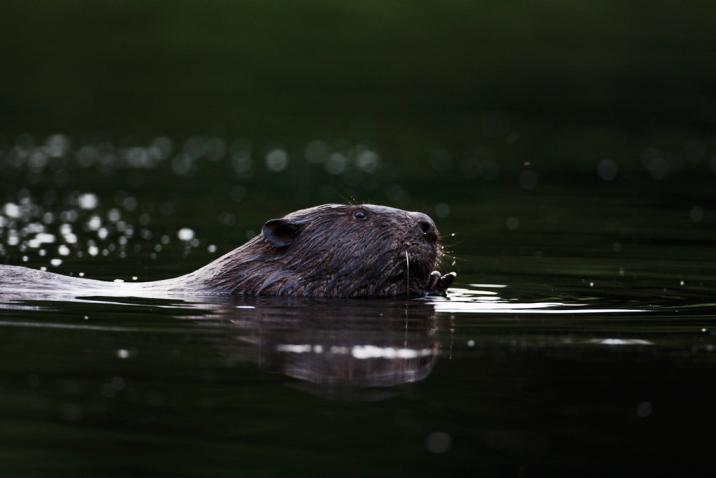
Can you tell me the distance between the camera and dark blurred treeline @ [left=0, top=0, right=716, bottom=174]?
3114 centimetres

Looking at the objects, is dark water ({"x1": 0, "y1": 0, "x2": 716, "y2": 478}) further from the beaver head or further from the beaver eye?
the beaver eye

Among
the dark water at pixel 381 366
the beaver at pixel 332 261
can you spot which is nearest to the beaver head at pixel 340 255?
the beaver at pixel 332 261

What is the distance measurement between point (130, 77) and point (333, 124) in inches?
330

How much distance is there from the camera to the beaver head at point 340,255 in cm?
1193

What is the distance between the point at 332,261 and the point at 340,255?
0.09 m

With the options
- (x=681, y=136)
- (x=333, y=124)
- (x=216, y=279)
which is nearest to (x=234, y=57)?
(x=333, y=124)

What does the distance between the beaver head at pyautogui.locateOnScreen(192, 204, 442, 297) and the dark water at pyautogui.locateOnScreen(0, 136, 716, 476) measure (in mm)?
245

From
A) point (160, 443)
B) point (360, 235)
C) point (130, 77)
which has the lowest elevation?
point (160, 443)

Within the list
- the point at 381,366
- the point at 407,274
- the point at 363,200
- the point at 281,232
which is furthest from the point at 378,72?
the point at 381,366

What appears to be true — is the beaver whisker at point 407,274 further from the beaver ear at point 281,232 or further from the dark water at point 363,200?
the beaver ear at point 281,232

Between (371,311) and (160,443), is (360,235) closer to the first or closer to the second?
(371,311)

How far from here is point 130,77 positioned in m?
39.5

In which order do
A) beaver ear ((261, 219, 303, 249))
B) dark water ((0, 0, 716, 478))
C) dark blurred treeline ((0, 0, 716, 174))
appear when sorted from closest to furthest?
dark water ((0, 0, 716, 478)), beaver ear ((261, 219, 303, 249)), dark blurred treeline ((0, 0, 716, 174))

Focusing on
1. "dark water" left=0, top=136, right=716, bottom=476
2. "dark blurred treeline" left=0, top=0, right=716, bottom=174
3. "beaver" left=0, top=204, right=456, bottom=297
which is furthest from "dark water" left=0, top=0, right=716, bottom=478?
"beaver" left=0, top=204, right=456, bottom=297
